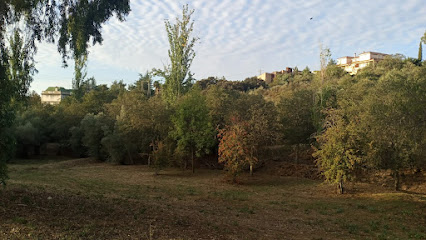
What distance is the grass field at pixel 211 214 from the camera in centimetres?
729

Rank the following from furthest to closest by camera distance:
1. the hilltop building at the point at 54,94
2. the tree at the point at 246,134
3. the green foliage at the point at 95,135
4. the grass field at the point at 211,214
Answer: the hilltop building at the point at 54,94 → the green foliage at the point at 95,135 → the tree at the point at 246,134 → the grass field at the point at 211,214

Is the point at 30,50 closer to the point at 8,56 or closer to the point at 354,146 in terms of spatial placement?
the point at 8,56

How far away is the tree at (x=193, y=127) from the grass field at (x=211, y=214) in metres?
6.35

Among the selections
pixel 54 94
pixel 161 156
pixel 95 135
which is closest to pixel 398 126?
pixel 161 156

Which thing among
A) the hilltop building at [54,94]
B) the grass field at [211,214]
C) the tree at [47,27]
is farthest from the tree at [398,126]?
the hilltop building at [54,94]

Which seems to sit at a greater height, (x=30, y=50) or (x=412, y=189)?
(x=30, y=50)

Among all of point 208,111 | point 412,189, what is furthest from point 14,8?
point 412,189

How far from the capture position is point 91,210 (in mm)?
9125

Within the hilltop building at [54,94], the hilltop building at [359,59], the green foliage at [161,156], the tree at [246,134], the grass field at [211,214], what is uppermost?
the hilltop building at [359,59]

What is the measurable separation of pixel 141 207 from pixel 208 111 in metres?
15.0

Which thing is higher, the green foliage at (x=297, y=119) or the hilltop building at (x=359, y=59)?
the hilltop building at (x=359, y=59)

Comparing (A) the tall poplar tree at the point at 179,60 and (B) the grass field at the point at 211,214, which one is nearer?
(B) the grass field at the point at 211,214

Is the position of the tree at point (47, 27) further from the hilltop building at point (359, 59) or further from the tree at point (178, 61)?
the hilltop building at point (359, 59)

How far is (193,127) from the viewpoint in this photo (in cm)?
2244
